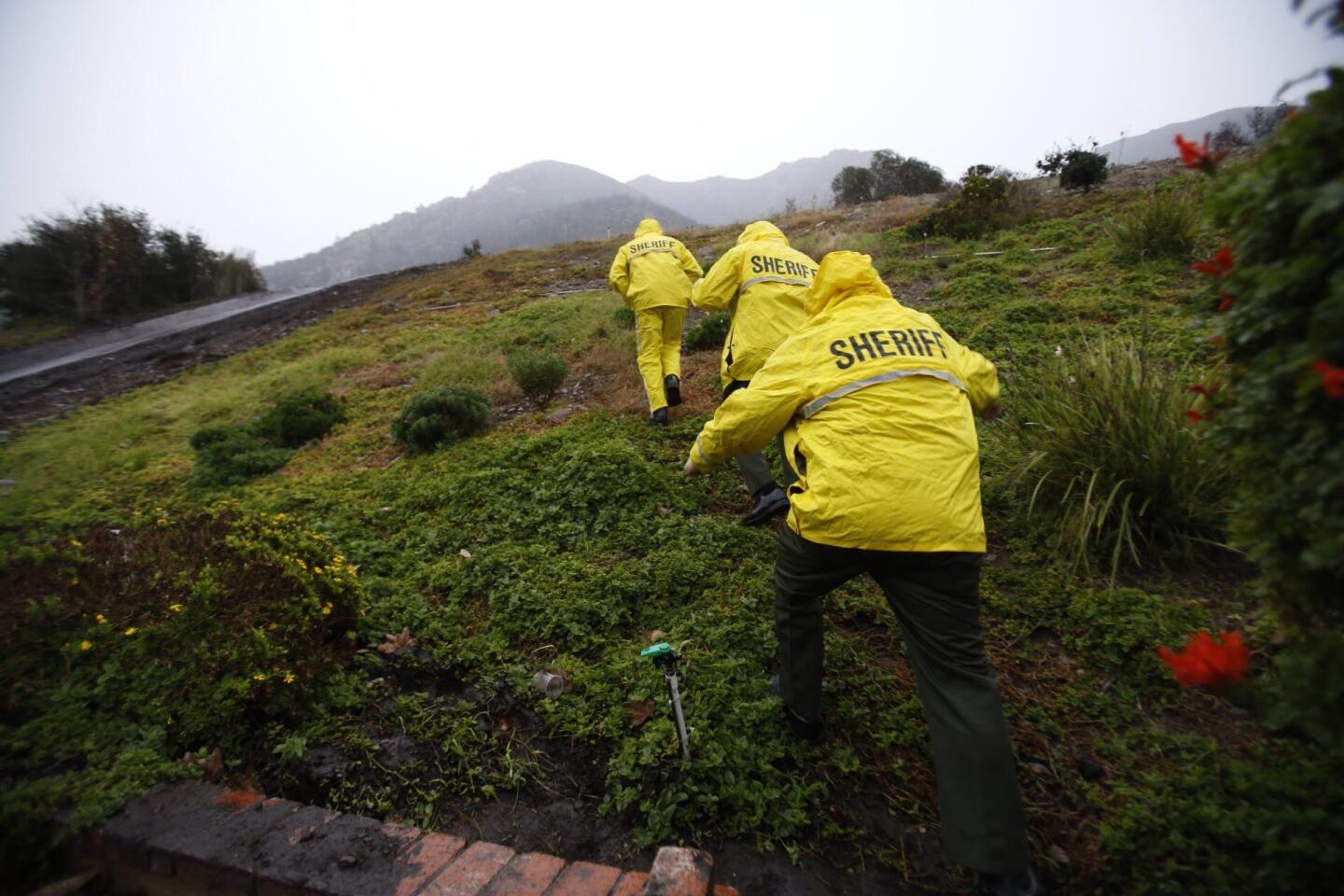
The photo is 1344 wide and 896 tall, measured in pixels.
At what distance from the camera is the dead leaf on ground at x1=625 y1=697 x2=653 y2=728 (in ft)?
8.47

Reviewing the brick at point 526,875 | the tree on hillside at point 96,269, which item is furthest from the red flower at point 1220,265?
the tree on hillside at point 96,269

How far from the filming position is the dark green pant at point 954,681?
5.95ft

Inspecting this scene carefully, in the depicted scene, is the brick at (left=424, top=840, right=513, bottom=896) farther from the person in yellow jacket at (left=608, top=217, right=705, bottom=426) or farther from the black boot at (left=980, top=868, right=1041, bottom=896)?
the person in yellow jacket at (left=608, top=217, right=705, bottom=426)

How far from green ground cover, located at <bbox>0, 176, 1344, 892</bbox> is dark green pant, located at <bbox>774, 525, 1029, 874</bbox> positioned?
0.99ft

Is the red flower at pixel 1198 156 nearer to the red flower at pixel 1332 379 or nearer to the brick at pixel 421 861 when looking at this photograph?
the red flower at pixel 1332 379

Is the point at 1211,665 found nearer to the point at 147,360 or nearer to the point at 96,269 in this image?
the point at 147,360

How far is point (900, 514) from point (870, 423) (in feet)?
1.07

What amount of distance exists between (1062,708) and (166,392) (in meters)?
12.2

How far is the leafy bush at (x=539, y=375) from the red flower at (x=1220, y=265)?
6.15m

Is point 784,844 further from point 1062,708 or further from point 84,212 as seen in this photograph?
point 84,212

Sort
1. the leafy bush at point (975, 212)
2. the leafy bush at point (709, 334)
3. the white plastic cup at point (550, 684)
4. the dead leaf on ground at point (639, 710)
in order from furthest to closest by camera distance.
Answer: the leafy bush at point (975, 212)
the leafy bush at point (709, 334)
the white plastic cup at point (550, 684)
the dead leaf on ground at point (639, 710)

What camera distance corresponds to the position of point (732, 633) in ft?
9.80

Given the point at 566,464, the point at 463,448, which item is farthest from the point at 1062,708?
the point at 463,448

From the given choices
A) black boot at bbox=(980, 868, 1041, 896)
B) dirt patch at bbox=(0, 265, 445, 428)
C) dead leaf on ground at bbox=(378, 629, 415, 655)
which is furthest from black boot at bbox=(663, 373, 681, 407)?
dirt patch at bbox=(0, 265, 445, 428)
